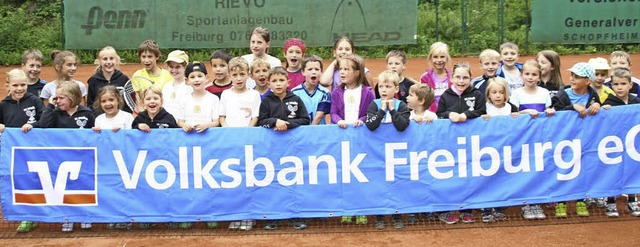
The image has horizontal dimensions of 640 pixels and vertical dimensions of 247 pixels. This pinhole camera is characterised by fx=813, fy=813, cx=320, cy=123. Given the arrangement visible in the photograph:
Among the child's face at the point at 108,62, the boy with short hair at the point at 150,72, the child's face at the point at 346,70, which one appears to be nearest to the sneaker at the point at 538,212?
the child's face at the point at 346,70

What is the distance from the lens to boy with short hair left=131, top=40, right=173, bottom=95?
375 inches

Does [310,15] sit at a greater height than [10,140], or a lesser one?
greater

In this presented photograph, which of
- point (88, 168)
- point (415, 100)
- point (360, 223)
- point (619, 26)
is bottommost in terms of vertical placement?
point (360, 223)

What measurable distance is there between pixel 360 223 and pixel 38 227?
340 cm

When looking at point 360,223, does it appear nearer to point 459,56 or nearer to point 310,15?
point 310,15

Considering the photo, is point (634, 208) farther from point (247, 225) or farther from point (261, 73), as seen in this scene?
point (261, 73)

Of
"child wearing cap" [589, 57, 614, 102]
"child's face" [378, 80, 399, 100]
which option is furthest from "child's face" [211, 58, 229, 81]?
"child wearing cap" [589, 57, 614, 102]

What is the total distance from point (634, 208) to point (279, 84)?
3.97 meters

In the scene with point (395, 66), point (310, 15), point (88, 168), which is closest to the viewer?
point (88, 168)

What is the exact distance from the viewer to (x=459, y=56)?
21797 millimetres

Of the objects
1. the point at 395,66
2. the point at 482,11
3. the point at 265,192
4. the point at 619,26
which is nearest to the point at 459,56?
the point at 482,11

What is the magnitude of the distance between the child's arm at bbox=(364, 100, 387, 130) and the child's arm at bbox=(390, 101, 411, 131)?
102 mm

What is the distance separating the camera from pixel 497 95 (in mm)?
8320

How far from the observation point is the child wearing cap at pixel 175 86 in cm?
912
